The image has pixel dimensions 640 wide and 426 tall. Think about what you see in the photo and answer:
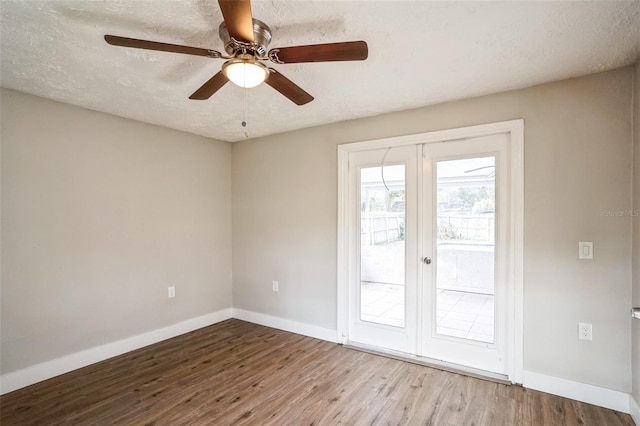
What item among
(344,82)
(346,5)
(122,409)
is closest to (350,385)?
(122,409)

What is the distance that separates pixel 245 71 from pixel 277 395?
2308 mm

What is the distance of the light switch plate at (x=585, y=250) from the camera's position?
236cm

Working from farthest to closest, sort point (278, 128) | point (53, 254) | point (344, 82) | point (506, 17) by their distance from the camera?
point (278, 128), point (53, 254), point (344, 82), point (506, 17)

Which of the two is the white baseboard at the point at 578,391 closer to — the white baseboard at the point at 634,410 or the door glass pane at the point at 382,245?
the white baseboard at the point at 634,410

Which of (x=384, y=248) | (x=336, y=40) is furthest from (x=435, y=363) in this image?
(x=336, y=40)

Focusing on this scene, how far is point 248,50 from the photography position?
1624 mm

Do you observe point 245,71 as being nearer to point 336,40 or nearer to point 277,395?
point 336,40

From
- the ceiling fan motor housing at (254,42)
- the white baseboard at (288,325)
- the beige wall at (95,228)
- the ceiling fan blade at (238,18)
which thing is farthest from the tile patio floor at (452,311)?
the ceiling fan blade at (238,18)

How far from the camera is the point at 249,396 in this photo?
2.50 m

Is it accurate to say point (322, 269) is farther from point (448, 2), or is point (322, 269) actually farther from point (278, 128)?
point (448, 2)

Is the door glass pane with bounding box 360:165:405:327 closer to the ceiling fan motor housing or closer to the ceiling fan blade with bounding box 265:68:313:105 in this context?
the ceiling fan blade with bounding box 265:68:313:105

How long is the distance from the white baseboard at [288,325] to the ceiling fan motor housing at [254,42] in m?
2.88

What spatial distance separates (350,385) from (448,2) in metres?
2.69

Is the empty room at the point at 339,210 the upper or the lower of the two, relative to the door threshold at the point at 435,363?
upper
